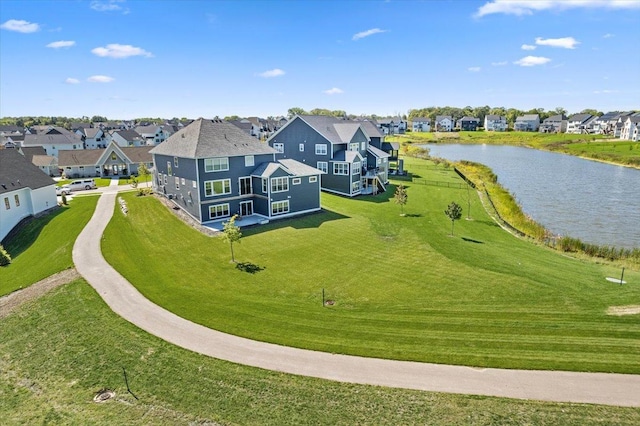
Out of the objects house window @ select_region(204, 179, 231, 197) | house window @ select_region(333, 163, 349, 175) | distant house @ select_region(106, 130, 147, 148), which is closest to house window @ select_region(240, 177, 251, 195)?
house window @ select_region(204, 179, 231, 197)

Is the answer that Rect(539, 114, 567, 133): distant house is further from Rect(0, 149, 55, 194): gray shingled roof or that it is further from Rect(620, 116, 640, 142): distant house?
Rect(0, 149, 55, 194): gray shingled roof

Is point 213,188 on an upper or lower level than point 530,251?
upper

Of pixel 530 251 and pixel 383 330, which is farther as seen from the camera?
pixel 530 251

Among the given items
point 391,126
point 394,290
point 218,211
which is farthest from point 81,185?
point 391,126

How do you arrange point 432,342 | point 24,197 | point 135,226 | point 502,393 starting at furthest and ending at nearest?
point 24,197, point 135,226, point 432,342, point 502,393

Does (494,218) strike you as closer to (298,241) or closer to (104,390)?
(298,241)

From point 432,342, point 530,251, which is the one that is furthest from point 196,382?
point 530,251

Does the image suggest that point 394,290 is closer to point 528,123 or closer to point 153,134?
point 153,134
